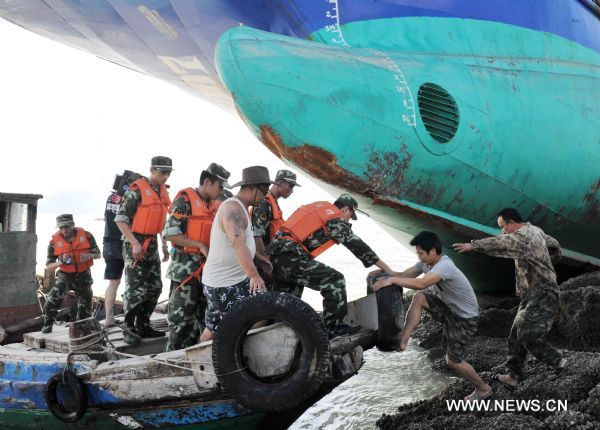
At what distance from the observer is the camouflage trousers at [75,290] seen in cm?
681

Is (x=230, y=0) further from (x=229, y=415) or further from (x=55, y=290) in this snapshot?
(x=229, y=415)

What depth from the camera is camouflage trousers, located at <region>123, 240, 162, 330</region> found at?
5.79m

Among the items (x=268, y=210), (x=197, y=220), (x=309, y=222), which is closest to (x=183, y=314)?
(x=197, y=220)

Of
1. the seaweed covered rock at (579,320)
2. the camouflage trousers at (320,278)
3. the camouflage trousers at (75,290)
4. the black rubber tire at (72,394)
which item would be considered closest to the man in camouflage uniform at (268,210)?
the camouflage trousers at (320,278)

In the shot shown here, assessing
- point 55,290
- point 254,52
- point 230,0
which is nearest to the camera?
point 254,52

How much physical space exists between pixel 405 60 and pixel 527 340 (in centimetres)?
361

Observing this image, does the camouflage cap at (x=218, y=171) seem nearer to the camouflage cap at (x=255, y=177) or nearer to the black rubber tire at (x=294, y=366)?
the camouflage cap at (x=255, y=177)

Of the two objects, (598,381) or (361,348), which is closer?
(361,348)

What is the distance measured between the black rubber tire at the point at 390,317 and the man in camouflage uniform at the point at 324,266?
223mm

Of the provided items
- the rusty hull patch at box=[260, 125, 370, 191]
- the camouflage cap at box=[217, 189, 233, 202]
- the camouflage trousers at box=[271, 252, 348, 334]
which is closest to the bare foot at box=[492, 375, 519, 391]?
the camouflage trousers at box=[271, 252, 348, 334]

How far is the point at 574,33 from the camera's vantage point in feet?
29.9

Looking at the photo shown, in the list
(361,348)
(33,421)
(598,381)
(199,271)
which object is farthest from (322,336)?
(33,421)

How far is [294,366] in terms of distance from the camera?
407cm

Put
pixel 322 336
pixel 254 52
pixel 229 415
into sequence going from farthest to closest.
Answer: pixel 254 52, pixel 229 415, pixel 322 336
